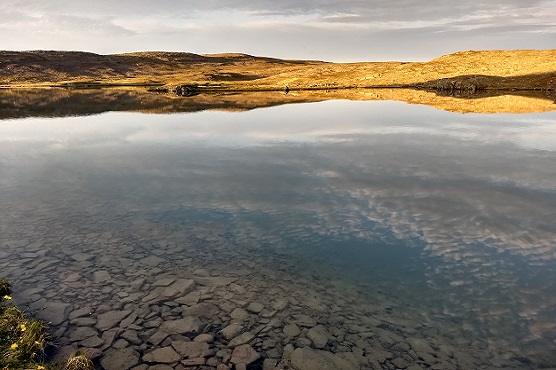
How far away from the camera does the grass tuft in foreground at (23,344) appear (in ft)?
27.0

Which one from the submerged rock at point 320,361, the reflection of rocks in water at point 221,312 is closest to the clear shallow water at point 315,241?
the reflection of rocks in water at point 221,312

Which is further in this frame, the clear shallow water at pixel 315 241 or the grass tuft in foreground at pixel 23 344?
the clear shallow water at pixel 315 241

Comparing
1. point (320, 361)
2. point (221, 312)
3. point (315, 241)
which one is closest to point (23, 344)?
point (221, 312)

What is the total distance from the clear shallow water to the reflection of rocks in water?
0.05m

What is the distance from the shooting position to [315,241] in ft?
47.8

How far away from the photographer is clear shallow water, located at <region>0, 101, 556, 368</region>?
9977 millimetres

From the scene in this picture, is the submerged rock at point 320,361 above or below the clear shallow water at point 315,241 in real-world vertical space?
below

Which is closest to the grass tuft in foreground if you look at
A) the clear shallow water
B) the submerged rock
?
the clear shallow water

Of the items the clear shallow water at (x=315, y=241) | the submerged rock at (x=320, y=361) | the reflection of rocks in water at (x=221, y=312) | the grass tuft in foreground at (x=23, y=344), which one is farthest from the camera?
the clear shallow water at (x=315, y=241)

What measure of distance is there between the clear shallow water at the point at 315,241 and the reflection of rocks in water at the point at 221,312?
54mm

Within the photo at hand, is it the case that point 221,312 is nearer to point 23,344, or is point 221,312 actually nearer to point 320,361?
point 320,361

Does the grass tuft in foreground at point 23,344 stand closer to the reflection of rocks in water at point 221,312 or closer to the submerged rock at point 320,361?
the reflection of rocks in water at point 221,312

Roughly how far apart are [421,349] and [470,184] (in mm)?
13849

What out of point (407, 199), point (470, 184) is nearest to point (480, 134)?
point (470, 184)
